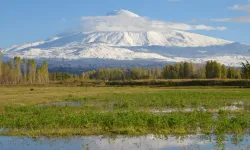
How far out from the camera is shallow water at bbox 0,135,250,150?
1827 cm

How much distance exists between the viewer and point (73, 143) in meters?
19.4

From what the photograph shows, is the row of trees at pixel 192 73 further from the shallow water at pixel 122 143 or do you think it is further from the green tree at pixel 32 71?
the shallow water at pixel 122 143

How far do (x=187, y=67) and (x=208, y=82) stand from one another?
232ft

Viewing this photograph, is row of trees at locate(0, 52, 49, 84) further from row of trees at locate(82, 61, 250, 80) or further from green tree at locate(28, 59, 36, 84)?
row of trees at locate(82, 61, 250, 80)

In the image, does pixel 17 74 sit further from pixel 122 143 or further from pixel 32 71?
pixel 122 143

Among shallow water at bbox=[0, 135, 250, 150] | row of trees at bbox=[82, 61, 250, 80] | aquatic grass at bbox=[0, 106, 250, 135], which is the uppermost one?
row of trees at bbox=[82, 61, 250, 80]

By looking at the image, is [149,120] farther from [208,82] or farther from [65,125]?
[208,82]

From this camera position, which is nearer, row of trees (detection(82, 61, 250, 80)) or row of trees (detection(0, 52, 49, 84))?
row of trees (detection(0, 52, 49, 84))

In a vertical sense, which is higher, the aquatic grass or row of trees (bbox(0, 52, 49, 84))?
row of trees (bbox(0, 52, 49, 84))

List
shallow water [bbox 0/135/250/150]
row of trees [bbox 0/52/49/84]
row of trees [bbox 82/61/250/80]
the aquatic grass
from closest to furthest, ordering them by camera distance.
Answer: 1. shallow water [bbox 0/135/250/150]
2. the aquatic grass
3. row of trees [bbox 0/52/49/84]
4. row of trees [bbox 82/61/250/80]

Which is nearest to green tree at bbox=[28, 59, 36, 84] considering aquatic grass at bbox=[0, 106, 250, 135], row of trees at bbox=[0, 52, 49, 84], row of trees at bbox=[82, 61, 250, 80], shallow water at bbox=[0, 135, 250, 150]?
row of trees at bbox=[0, 52, 49, 84]

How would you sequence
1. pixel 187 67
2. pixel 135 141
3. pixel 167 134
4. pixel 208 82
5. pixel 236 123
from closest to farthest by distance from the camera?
1. pixel 135 141
2. pixel 167 134
3. pixel 236 123
4. pixel 208 82
5. pixel 187 67

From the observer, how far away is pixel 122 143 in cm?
1930

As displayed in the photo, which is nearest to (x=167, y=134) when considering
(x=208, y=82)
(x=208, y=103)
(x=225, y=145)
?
(x=225, y=145)
